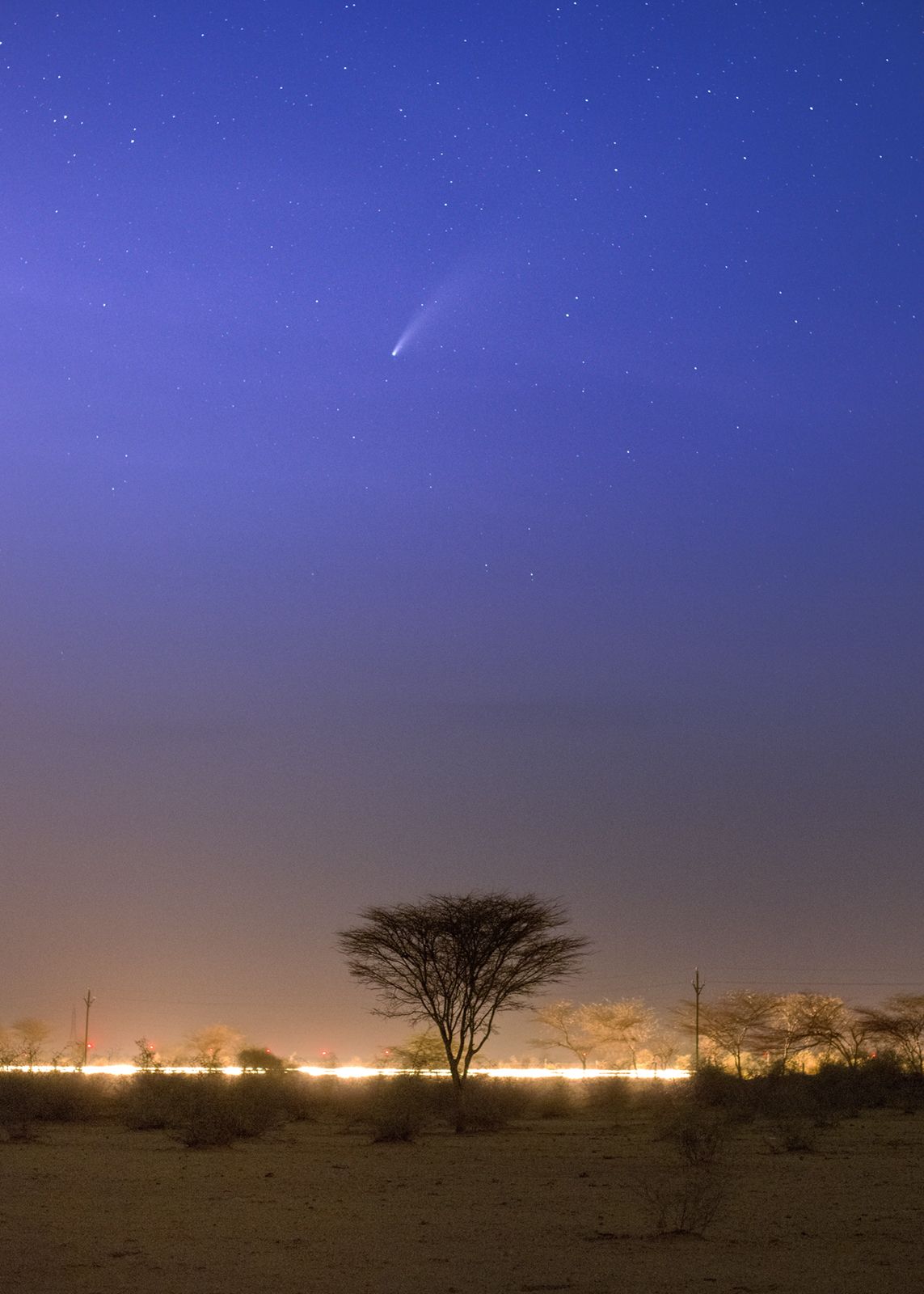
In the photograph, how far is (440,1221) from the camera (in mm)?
15352

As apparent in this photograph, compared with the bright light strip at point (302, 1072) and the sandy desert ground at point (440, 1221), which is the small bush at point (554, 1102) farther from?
the sandy desert ground at point (440, 1221)

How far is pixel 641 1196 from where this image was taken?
674 inches

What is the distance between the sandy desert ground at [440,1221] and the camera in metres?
11.8

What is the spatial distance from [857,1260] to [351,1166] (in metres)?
10.9

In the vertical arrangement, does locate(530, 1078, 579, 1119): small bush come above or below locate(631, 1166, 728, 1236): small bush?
below

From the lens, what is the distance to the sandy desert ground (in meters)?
11.8

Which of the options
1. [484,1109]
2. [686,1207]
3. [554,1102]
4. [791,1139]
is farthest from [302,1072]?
[686,1207]

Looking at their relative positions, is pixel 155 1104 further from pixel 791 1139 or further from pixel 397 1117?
pixel 791 1139

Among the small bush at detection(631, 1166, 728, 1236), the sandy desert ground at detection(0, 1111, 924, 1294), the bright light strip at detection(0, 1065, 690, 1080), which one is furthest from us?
the bright light strip at detection(0, 1065, 690, 1080)

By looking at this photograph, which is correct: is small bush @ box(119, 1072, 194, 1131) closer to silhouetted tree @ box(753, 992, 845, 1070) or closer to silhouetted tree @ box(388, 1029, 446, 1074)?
silhouetted tree @ box(388, 1029, 446, 1074)

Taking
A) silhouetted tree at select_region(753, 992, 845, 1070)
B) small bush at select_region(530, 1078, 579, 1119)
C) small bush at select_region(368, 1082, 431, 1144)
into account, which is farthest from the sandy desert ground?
silhouetted tree at select_region(753, 992, 845, 1070)

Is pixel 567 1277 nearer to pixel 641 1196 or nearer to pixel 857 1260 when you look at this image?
pixel 857 1260

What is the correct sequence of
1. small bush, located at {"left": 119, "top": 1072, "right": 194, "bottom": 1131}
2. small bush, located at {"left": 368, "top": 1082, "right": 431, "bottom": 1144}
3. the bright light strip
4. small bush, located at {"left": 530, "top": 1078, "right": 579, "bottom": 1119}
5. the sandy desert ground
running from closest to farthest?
the sandy desert ground
small bush, located at {"left": 368, "top": 1082, "right": 431, "bottom": 1144}
small bush, located at {"left": 119, "top": 1072, "right": 194, "bottom": 1131}
small bush, located at {"left": 530, "top": 1078, "right": 579, "bottom": 1119}
the bright light strip

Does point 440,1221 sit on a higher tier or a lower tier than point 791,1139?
Result: higher
